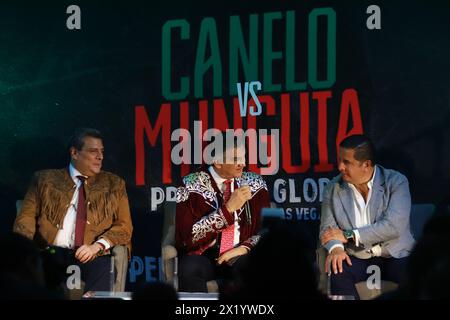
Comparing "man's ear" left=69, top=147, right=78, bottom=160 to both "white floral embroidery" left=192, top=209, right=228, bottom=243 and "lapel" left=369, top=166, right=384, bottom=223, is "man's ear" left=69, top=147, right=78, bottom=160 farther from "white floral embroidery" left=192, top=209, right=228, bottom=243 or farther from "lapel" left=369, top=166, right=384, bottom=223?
"lapel" left=369, top=166, right=384, bottom=223

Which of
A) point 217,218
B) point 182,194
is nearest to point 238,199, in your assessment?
point 217,218

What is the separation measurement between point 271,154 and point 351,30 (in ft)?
3.33

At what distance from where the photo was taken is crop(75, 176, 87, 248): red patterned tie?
24.4 ft

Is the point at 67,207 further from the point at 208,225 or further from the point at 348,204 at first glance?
the point at 348,204

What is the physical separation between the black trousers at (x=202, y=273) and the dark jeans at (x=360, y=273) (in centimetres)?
62

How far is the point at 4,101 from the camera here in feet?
26.2

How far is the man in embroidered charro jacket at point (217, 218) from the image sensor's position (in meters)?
7.05

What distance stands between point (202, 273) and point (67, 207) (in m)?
1.16

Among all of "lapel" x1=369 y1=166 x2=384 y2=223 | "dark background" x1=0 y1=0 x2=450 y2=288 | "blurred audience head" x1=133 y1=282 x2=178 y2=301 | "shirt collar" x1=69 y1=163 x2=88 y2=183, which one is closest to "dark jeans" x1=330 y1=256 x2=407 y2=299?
"lapel" x1=369 y1=166 x2=384 y2=223

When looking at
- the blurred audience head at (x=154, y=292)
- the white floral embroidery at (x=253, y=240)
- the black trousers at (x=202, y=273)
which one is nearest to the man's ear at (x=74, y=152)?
the black trousers at (x=202, y=273)

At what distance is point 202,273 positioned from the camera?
22.9 feet

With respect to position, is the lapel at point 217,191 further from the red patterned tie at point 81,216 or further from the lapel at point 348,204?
the red patterned tie at point 81,216

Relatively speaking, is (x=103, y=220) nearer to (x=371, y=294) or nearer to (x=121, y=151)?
(x=121, y=151)

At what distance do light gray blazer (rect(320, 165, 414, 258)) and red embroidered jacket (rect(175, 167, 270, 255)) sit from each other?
1.53 feet
